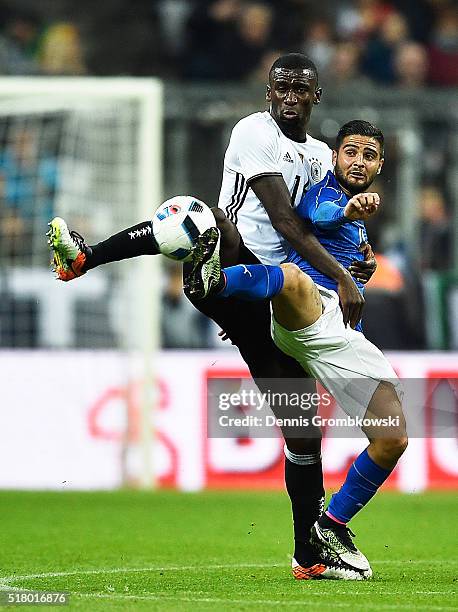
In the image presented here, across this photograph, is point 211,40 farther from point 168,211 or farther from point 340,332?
point 340,332

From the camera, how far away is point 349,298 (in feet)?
22.1

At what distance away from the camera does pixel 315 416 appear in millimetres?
7281

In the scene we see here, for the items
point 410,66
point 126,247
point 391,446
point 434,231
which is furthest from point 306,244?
point 410,66

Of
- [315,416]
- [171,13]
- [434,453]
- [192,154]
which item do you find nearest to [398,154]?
[192,154]

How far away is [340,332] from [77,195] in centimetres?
709

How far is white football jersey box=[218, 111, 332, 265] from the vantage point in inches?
271

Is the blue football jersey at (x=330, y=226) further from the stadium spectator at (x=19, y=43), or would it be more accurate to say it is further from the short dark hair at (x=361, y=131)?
the stadium spectator at (x=19, y=43)

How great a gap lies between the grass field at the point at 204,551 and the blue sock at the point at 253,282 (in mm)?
1376

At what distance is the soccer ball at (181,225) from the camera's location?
6586mm

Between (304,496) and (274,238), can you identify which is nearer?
(274,238)

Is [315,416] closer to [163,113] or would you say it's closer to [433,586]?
[433,586]
